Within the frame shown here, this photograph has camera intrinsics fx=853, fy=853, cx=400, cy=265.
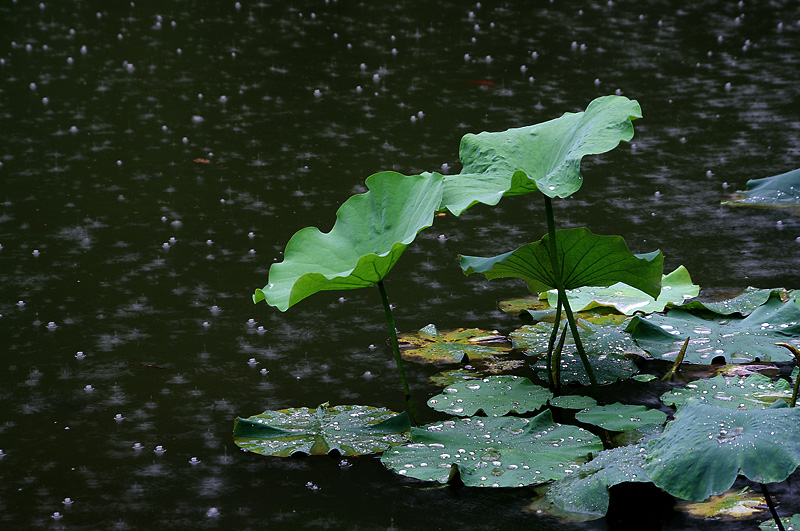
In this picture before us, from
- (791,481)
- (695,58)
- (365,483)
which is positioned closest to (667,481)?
(791,481)

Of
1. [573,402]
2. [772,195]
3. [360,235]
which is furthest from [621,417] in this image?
[772,195]

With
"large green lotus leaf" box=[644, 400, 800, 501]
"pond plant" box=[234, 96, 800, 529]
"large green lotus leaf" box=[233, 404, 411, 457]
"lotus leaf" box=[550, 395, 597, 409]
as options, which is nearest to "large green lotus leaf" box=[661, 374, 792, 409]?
"pond plant" box=[234, 96, 800, 529]

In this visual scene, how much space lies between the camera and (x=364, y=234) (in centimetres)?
209

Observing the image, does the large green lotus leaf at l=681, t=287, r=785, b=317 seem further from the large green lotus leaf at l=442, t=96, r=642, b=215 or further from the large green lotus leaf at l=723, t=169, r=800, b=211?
the large green lotus leaf at l=723, t=169, r=800, b=211

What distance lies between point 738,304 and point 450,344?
2.78 feet

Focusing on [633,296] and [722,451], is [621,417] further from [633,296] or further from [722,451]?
[633,296]

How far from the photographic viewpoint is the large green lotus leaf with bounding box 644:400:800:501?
133cm

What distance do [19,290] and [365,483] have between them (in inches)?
61.3

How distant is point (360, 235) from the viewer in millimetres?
2090

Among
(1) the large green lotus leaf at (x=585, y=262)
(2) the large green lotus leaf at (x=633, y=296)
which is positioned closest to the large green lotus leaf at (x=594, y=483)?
(1) the large green lotus leaf at (x=585, y=262)

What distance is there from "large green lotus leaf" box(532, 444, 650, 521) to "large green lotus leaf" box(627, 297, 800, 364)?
26.2 inches

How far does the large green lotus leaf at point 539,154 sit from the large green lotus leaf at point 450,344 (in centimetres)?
54

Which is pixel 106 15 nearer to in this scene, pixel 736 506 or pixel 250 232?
pixel 250 232

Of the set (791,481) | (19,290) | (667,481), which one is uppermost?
(667,481)
